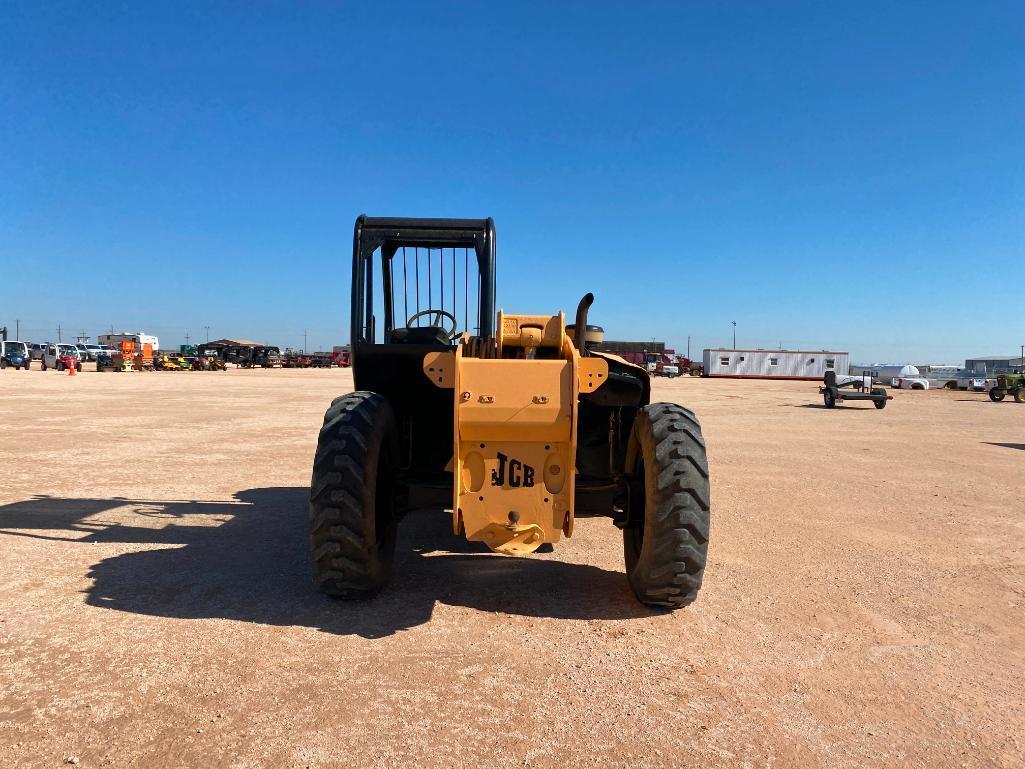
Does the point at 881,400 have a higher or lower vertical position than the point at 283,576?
higher

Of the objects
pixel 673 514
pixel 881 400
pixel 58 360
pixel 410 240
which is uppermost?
pixel 410 240

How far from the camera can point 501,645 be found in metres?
3.37

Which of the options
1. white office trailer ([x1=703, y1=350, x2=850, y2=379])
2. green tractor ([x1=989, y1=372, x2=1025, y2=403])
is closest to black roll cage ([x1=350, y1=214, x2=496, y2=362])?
green tractor ([x1=989, y1=372, x2=1025, y2=403])

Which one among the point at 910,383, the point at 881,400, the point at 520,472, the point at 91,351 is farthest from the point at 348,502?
the point at 91,351

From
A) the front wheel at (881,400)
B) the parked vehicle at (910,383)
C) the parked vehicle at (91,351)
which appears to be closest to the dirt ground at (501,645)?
the front wheel at (881,400)

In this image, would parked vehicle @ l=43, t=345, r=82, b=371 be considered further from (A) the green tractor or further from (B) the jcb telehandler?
(A) the green tractor

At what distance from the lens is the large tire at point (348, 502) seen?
11.7 ft

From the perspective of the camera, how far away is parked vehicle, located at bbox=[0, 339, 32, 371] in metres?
45.5

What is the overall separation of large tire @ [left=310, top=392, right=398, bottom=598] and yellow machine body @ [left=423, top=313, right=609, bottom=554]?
20.2 inches

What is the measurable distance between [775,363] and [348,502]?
61714 mm

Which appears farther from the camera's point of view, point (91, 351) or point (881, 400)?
point (91, 351)

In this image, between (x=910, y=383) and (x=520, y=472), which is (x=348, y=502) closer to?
(x=520, y=472)

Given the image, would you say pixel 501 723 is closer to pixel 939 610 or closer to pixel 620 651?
pixel 620 651

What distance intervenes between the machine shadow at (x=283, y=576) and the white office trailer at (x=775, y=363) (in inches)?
2274
